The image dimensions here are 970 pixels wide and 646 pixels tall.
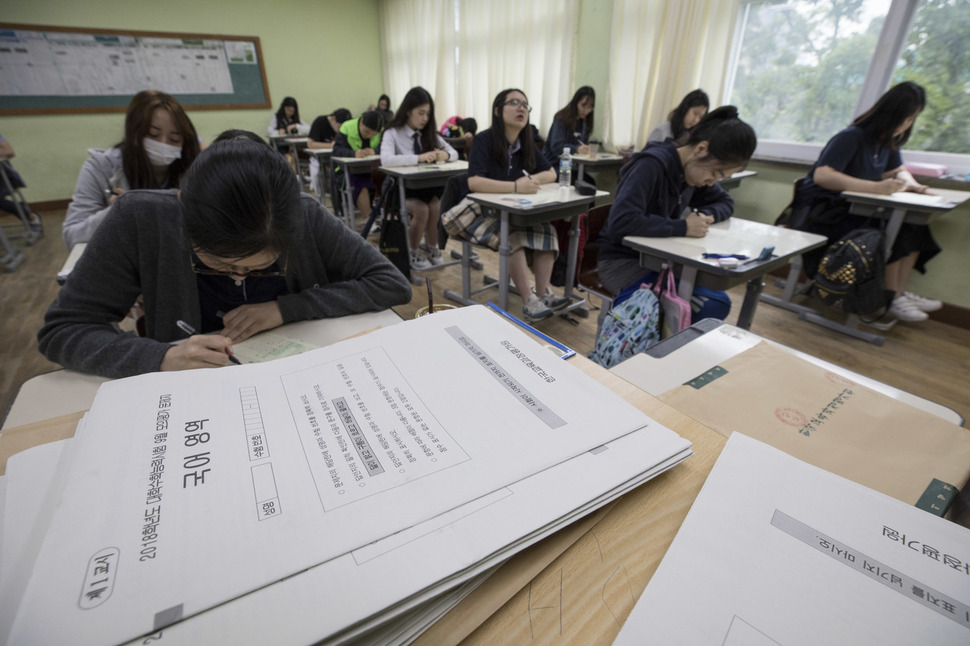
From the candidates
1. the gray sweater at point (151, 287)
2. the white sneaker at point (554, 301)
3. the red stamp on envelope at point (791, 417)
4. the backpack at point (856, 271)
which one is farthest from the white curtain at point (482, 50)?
the red stamp on envelope at point (791, 417)

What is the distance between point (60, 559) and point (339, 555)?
0.15 meters

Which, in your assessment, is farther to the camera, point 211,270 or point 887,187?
point 887,187

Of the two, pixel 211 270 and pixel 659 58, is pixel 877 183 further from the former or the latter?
pixel 211 270

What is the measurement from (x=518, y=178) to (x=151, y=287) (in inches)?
85.1

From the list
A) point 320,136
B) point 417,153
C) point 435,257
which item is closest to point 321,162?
point 320,136

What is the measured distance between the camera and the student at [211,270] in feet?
2.11

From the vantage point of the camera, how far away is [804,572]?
10.8 inches

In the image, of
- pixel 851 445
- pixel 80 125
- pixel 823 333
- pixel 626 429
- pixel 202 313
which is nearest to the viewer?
pixel 626 429

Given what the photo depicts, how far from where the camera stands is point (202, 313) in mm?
938

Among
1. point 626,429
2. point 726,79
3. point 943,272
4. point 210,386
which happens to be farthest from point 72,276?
point 726,79

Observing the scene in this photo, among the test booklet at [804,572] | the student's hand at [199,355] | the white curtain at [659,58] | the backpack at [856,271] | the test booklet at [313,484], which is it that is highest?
the white curtain at [659,58]

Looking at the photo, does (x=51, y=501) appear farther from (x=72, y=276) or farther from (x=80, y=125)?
(x=80, y=125)

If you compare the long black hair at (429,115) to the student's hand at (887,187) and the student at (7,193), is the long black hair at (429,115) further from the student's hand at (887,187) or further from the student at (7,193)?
the student at (7,193)

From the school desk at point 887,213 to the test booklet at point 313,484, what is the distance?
2841 millimetres
